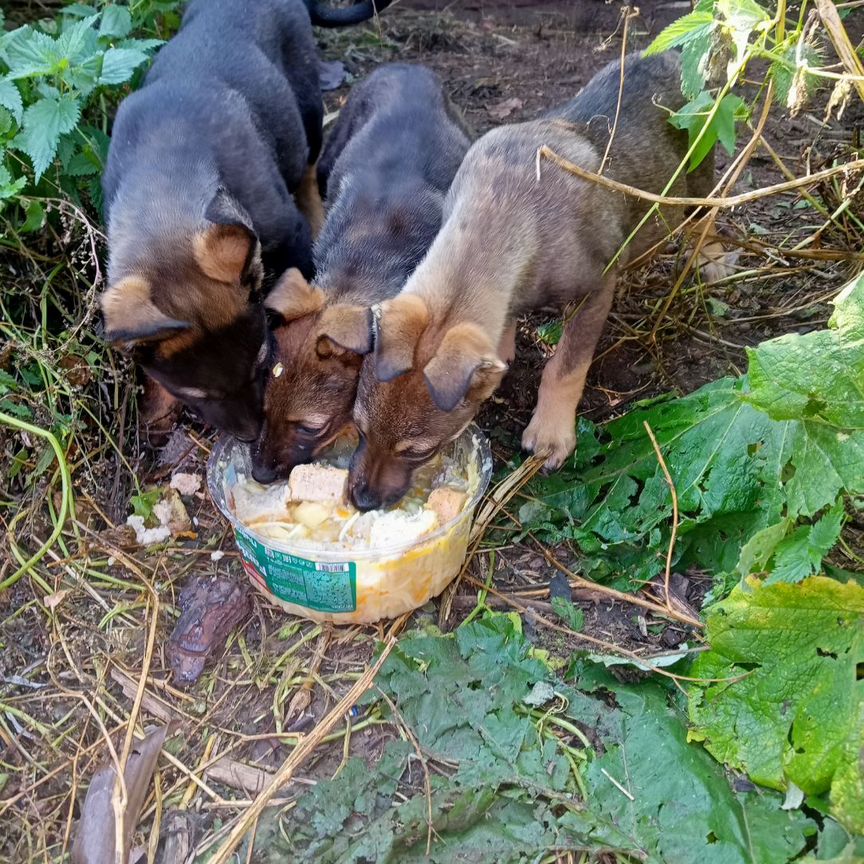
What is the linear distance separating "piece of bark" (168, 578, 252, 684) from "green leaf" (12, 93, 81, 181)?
1827mm

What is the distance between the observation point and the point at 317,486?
11.9 ft

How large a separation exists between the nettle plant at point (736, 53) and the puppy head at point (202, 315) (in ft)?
5.70

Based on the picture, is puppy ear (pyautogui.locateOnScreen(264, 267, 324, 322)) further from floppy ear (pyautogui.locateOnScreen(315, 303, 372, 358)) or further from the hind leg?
the hind leg

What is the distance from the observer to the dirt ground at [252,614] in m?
3.19

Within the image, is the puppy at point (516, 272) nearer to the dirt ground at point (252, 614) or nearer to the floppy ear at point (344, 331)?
the floppy ear at point (344, 331)

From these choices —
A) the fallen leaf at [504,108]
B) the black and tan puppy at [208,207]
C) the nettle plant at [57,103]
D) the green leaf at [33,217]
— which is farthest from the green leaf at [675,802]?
the fallen leaf at [504,108]

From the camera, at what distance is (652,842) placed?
8.96ft

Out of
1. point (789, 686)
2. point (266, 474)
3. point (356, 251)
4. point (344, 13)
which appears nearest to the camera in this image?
point (789, 686)

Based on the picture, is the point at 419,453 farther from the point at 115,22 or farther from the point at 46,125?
the point at 115,22

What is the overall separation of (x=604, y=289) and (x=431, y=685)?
6.52 feet

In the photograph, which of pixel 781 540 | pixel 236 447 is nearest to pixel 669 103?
pixel 781 540

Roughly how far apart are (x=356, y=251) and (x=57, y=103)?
4.60 feet

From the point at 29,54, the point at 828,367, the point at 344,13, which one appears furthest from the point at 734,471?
the point at 344,13

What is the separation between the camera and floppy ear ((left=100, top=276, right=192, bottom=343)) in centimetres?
320
